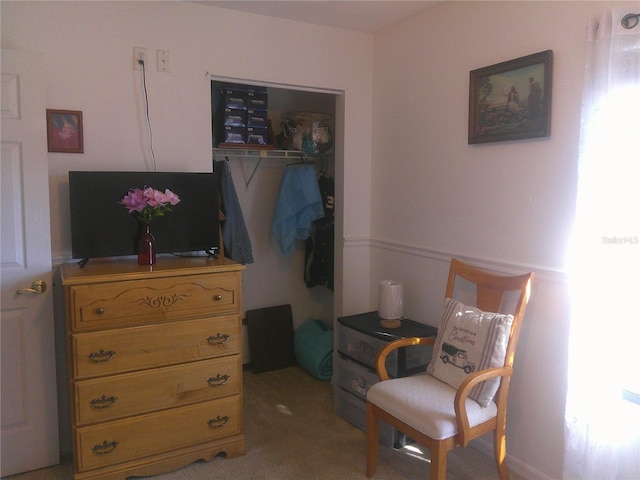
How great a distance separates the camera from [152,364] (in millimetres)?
2410

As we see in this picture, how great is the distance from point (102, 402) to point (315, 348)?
1724 millimetres

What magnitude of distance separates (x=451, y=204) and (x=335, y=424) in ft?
4.82

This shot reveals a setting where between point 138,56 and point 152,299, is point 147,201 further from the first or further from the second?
point 138,56

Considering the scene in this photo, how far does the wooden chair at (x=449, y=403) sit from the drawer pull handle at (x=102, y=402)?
120 centimetres

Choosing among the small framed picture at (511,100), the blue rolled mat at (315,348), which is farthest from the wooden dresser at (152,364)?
the small framed picture at (511,100)

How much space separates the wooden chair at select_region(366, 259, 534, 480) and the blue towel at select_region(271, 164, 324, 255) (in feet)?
4.57

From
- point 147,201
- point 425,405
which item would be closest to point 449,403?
point 425,405

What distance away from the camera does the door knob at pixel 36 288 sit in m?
2.43

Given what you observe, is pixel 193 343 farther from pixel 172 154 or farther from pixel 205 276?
pixel 172 154

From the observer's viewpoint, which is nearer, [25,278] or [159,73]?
[25,278]

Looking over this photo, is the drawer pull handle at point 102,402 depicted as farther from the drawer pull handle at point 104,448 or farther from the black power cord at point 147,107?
the black power cord at point 147,107

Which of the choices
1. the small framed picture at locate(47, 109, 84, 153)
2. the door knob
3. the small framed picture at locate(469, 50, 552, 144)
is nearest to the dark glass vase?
the door knob

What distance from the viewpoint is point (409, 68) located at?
123 inches

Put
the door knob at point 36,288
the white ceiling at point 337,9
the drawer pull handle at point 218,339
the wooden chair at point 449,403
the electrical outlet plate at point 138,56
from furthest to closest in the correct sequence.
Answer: the white ceiling at point 337,9 → the electrical outlet plate at point 138,56 → the drawer pull handle at point 218,339 → the door knob at point 36,288 → the wooden chair at point 449,403
